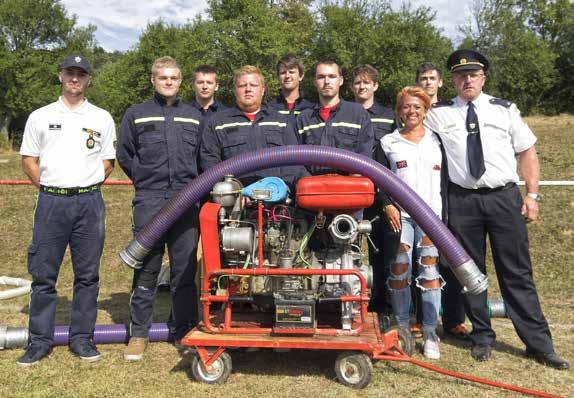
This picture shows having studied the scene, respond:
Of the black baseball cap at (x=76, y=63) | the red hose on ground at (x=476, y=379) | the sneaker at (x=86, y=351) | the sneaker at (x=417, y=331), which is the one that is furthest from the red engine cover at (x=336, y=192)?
the sneaker at (x=86, y=351)

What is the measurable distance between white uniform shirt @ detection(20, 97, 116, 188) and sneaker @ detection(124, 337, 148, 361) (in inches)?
51.8

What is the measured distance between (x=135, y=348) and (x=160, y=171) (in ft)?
4.68

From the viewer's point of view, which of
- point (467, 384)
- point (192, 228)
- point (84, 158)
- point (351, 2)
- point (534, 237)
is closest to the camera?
point (467, 384)

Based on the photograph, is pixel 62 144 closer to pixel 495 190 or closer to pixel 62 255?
pixel 62 255

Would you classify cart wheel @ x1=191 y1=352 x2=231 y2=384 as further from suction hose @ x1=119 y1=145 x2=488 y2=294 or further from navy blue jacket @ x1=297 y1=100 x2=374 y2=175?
navy blue jacket @ x1=297 y1=100 x2=374 y2=175

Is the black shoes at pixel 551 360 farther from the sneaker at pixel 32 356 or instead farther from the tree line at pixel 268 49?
the tree line at pixel 268 49

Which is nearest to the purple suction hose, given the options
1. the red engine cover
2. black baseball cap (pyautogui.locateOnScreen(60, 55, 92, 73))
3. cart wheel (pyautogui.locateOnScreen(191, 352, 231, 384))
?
cart wheel (pyautogui.locateOnScreen(191, 352, 231, 384))

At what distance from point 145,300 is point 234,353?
0.86 m

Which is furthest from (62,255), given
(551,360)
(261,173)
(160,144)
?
(551,360)

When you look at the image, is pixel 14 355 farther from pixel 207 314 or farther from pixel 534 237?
pixel 534 237

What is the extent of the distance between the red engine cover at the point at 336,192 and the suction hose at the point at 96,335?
1.87 metres

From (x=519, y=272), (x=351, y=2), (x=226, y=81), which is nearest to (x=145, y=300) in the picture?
(x=519, y=272)

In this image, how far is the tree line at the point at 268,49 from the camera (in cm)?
3266

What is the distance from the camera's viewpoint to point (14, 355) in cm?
404
